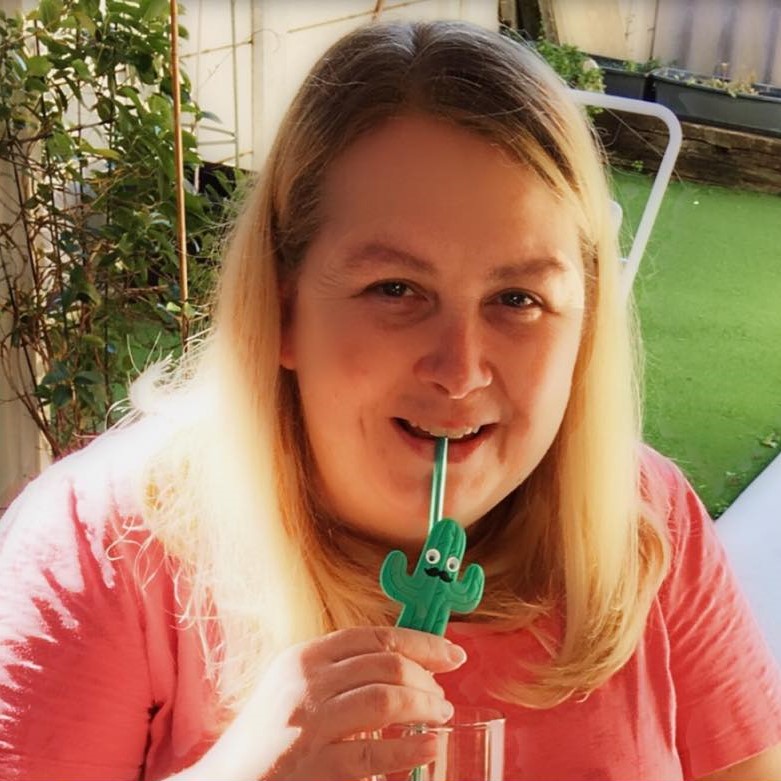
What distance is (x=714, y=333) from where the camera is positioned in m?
3.08

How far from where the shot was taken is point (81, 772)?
792mm

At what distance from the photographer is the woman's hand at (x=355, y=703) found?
0.63 metres

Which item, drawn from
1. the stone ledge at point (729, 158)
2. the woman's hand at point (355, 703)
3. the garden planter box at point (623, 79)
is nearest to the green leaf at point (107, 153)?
the woman's hand at point (355, 703)

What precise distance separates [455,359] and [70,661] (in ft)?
1.12

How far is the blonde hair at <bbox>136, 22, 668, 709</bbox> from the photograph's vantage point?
2.59 feet

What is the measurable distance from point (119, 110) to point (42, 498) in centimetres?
109

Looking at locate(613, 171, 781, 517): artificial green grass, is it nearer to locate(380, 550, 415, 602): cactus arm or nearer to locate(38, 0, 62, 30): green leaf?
locate(38, 0, 62, 30): green leaf

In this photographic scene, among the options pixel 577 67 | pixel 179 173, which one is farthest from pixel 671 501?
pixel 577 67

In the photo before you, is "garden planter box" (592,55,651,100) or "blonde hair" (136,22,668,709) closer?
"blonde hair" (136,22,668,709)

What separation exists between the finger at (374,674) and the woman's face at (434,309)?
0.16 metres

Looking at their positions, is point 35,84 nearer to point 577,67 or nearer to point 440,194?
point 440,194

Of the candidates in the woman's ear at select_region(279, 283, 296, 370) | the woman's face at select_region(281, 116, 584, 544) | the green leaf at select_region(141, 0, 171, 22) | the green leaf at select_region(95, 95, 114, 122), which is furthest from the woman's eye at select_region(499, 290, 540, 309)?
the green leaf at select_region(95, 95, 114, 122)

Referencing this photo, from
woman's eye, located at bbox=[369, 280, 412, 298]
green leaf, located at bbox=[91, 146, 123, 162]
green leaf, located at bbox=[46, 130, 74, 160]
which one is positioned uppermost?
woman's eye, located at bbox=[369, 280, 412, 298]

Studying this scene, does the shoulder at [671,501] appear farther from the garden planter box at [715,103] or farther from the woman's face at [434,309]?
the garden planter box at [715,103]
